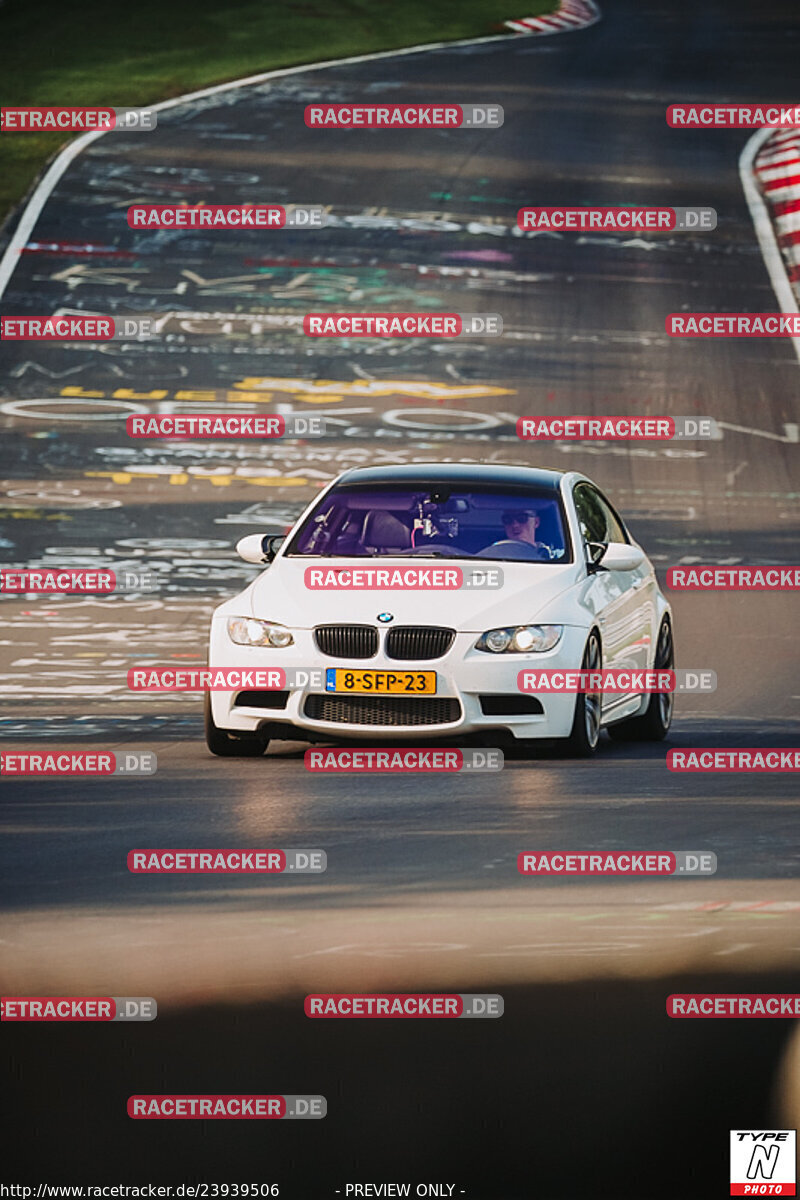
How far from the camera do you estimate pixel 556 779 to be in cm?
1170

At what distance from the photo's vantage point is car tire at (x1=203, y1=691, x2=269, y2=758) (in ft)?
40.1

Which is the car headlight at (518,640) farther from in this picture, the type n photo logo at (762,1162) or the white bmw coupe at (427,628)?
the type n photo logo at (762,1162)

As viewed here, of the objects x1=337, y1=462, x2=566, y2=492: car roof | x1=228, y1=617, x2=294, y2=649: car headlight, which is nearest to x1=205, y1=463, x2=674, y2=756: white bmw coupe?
x1=228, y1=617, x2=294, y2=649: car headlight

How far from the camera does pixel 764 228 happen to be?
3378 cm

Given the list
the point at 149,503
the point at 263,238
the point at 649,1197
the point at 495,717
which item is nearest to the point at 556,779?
the point at 495,717

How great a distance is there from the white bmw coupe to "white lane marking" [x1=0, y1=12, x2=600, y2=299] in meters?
17.8

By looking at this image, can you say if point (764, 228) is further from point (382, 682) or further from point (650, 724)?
point (382, 682)

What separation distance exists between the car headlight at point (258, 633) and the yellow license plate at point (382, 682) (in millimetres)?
291

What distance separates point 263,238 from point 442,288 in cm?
372

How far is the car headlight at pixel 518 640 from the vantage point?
1194 cm

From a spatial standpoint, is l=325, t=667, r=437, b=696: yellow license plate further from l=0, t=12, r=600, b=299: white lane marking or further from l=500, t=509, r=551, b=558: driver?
l=0, t=12, r=600, b=299: white lane marking

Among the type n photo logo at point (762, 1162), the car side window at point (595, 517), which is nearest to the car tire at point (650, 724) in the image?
the car side window at point (595, 517)

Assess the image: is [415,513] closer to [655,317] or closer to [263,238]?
[655,317]

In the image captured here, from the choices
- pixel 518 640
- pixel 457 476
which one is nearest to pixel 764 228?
pixel 457 476
